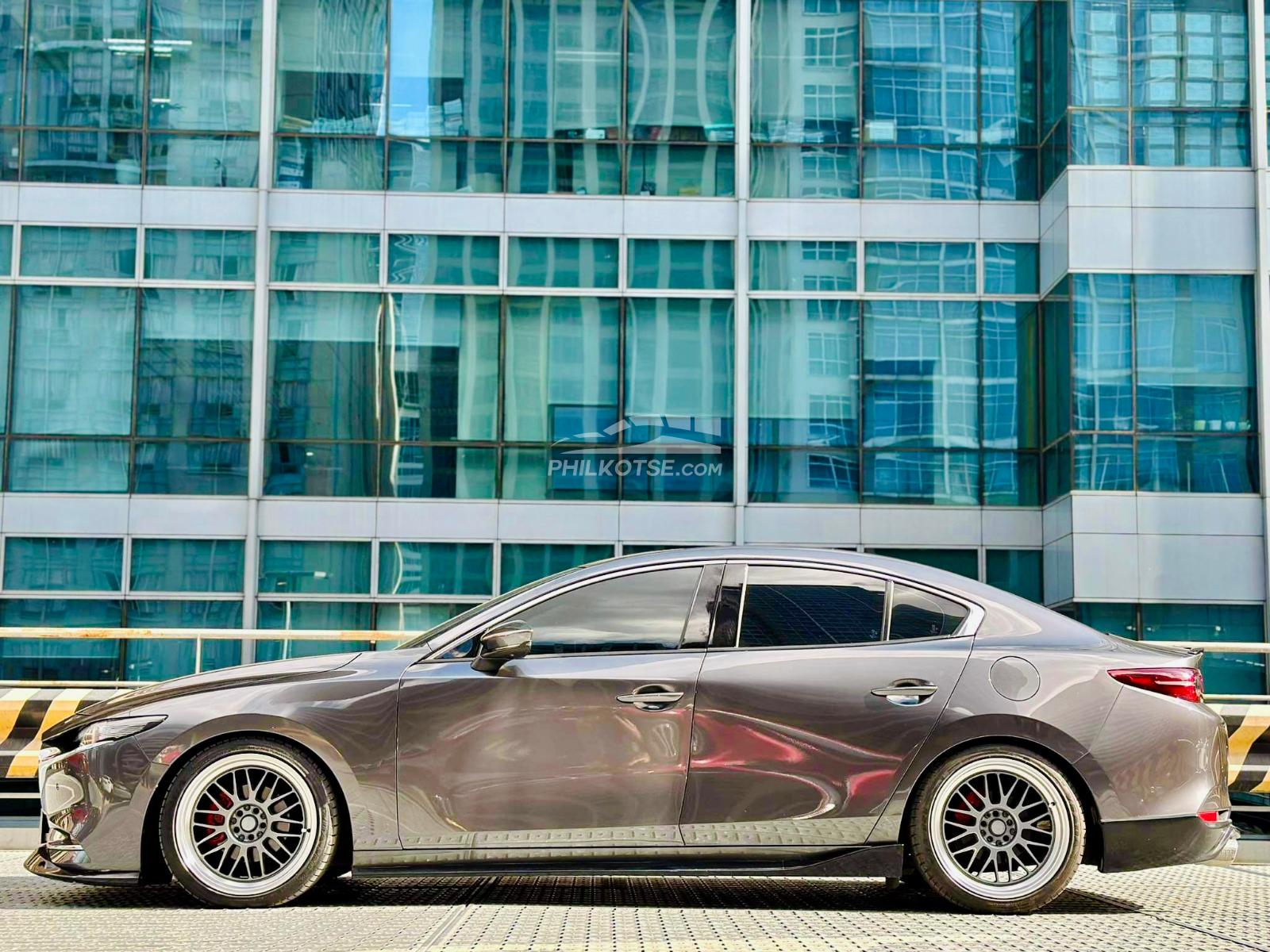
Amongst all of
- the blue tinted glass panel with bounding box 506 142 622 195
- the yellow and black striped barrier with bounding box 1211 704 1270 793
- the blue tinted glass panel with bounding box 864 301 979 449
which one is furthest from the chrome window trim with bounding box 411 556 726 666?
the blue tinted glass panel with bounding box 506 142 622 195

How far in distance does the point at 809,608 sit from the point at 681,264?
582 inches

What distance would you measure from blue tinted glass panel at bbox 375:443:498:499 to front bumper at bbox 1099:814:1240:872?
48.6 feet

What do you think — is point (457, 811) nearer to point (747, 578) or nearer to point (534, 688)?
point (534, 688)

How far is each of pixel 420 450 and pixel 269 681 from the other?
1430cm

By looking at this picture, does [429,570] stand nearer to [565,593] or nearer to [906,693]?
[565,593]

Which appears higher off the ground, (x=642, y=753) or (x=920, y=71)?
(x=920, y=71)

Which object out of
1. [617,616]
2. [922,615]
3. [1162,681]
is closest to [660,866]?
[617,616]

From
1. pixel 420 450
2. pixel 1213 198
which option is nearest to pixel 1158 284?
pixel 1213 198

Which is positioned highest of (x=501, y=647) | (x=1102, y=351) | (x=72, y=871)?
(x=1102, y=351)

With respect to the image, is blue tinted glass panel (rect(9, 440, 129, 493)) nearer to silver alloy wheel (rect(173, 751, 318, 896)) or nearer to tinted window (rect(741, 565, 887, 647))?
silver alloy wheel (rect(173, 751, 318, 896))

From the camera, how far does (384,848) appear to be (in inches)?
256

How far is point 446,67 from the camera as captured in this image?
21422 millimetres

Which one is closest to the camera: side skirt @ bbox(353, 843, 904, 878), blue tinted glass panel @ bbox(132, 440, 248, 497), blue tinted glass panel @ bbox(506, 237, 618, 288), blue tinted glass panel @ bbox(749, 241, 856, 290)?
side skirt @ bbox(353, 843, 904, 878)

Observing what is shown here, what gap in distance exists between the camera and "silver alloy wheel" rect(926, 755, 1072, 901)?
6.50 meters
